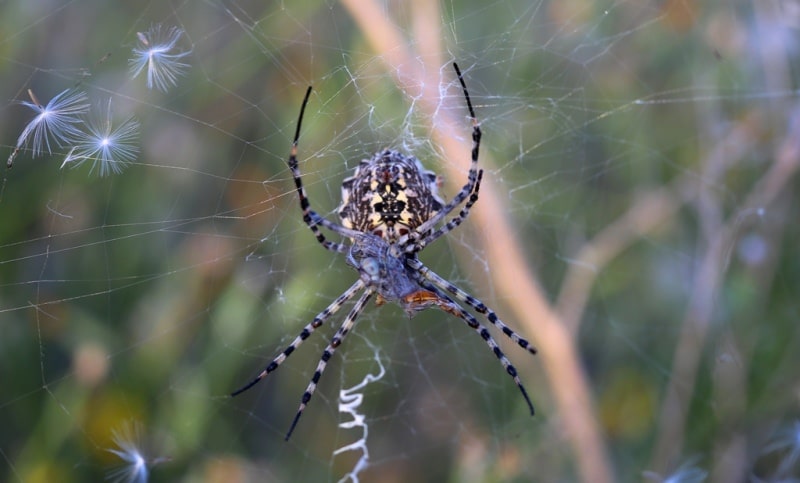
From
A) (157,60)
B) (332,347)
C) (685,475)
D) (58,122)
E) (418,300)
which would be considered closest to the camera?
(58,122)

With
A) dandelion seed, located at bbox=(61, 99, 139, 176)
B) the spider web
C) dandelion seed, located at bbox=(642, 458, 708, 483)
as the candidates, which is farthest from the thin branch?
dandelion seed, located at bbox=(61, 99, 139, 176)

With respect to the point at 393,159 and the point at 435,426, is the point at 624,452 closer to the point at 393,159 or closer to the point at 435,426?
the point at 435,426

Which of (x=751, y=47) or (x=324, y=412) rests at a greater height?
(x=751, y=47)

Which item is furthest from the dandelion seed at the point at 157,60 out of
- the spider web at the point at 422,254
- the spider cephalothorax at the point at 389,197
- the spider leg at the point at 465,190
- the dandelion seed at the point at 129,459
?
the dandelion seed at the point at 129,459

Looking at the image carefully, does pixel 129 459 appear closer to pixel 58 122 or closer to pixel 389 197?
pixel 58 122

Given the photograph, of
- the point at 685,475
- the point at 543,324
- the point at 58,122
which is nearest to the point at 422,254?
the point at 543,324

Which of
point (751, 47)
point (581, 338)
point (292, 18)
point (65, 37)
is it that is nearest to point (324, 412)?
point (581, 338)
